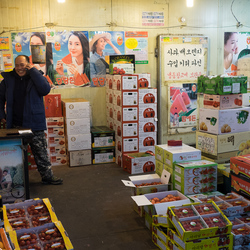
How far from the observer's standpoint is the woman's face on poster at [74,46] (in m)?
6.36

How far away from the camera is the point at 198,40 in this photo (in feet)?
23.6

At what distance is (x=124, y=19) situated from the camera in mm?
6629

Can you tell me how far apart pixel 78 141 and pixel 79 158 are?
33 centimetres

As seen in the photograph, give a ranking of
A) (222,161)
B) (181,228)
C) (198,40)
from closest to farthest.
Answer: (181,228), (222,161), (198,40)

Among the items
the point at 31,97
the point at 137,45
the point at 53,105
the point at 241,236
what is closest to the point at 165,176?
the point at 241,236

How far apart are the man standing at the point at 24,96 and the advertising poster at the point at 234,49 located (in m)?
4.44

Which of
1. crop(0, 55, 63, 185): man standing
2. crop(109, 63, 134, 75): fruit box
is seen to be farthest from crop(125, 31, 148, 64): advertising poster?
crop(0, 55, 63, 185): man standing

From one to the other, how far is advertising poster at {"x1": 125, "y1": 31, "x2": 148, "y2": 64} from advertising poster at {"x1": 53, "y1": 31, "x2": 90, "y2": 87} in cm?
85

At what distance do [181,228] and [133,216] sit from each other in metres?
1.39

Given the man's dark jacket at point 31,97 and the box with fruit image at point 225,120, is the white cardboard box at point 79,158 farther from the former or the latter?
the box with fruit image at point 225,120

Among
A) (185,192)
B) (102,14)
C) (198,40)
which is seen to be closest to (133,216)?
(185,192)

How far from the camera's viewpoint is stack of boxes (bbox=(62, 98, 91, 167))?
19.5ft

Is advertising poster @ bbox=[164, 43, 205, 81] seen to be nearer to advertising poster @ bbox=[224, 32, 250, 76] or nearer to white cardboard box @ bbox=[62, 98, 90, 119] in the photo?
advertising poster @ bbox=[224, 32, 250, 76]

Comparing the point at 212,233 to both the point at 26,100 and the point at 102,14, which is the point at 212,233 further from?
the point at 102,14
